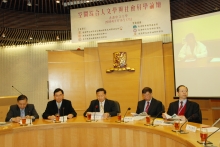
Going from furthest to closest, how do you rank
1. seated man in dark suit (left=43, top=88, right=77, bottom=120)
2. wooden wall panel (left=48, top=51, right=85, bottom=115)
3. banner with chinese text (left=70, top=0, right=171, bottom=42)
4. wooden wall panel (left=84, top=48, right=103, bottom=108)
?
wooden wall panel (left=48, top=51, right=85, bottom=115)
wooden wall panel (left=84, top=48, right=103, bottom=108)
banner with chinese text (left=70, top=0, right=171, bottom=42)
seated man in dark suit (left=43, top=88, right=77, bottom=120)

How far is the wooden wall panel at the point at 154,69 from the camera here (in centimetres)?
612

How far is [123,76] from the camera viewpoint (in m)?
6.50

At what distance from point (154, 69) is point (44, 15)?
3.55 m

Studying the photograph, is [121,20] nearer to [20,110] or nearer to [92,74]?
[92,74]

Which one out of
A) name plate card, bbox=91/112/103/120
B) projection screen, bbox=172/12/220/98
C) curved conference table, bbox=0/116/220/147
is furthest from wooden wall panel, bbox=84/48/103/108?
curved conference table, bbox=0/116/220/147

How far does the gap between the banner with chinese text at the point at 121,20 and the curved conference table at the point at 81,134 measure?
3.07 m

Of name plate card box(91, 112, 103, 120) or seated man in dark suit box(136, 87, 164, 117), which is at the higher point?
seated man in dark suit box(136, 87, 164, 117)

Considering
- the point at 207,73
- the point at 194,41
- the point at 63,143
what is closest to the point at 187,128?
the point at 63,143

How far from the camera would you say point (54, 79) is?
703 cm

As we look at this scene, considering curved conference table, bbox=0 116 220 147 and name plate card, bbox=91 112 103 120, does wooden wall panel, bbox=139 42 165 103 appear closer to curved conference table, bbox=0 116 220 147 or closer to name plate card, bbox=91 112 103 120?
name plate card, bbox=91 112 103 120

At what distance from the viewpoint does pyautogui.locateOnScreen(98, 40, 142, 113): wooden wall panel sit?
6.37 meters

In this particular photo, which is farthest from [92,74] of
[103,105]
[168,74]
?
[103,105]

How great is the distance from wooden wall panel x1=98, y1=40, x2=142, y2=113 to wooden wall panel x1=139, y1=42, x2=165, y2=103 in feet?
0.50

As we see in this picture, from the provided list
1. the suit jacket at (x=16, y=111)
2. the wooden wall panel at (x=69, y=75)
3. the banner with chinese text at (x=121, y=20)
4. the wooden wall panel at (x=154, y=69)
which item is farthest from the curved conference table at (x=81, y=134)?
the banner with chinese text at (x=121, y=20)
